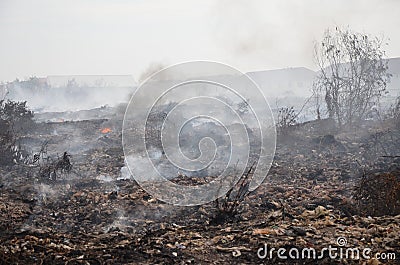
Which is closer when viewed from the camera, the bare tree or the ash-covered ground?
the ash-covered ground

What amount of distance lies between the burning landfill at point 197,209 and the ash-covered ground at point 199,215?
16 millimetres

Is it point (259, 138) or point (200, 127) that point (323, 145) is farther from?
point (200, 127)

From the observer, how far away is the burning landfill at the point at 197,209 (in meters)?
4.02

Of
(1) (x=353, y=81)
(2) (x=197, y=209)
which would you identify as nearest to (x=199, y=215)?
(2) (x=197, y=209)

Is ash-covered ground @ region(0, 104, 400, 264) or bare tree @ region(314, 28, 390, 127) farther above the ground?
bare tree @ region(314, 28, 390, 127)

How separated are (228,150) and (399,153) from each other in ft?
14.5

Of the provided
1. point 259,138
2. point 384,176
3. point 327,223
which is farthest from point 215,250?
point 259,138

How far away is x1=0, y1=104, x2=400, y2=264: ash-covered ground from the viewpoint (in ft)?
13.0

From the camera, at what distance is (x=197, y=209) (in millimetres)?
6211

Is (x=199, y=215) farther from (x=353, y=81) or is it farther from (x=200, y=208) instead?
(x=353, y=81)

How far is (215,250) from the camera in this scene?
13.5 feet

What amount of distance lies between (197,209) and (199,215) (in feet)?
1.00

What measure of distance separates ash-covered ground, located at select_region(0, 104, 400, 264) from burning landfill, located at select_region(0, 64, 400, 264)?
2cm

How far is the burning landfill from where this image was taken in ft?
13.2
